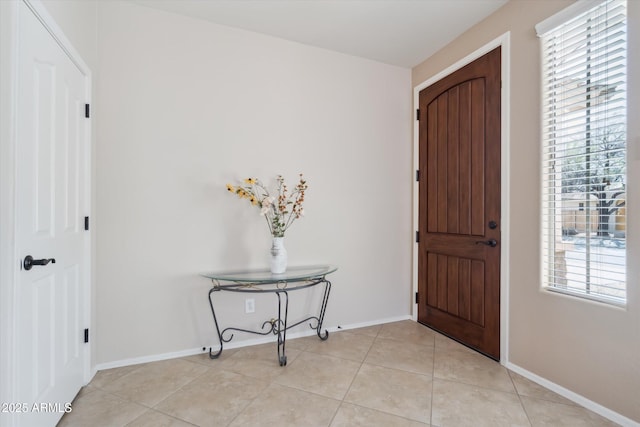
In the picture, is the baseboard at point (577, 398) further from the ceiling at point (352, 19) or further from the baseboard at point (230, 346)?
the ceiling at point (352, 19)

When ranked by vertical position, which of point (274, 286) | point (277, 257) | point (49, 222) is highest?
point (49, 222)

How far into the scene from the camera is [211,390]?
6.47ft

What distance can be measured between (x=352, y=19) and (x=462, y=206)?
175 cm

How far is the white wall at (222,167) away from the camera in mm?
2289

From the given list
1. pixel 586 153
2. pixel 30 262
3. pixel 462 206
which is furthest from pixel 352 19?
pixel 30 262

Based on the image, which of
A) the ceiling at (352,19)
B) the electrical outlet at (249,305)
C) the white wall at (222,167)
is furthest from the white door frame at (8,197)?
the electrical outlet at (249,305)

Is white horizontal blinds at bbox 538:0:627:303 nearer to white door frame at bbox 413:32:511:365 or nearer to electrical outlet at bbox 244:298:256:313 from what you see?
white door frame at bbox 413:32:511:365

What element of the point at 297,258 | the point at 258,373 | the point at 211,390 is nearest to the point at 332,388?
the point at 258,373

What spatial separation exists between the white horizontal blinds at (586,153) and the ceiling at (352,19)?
694 millimetres

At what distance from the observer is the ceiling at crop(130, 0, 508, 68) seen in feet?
7.58

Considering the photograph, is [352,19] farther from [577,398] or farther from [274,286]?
[577,398]

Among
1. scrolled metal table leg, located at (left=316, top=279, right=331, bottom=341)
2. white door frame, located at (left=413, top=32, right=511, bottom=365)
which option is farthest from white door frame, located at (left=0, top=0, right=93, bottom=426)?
white door frame, located at (left=413, top=32, right=511, bottom=365)

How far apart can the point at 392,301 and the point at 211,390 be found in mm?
1923

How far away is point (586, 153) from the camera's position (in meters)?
1.86
